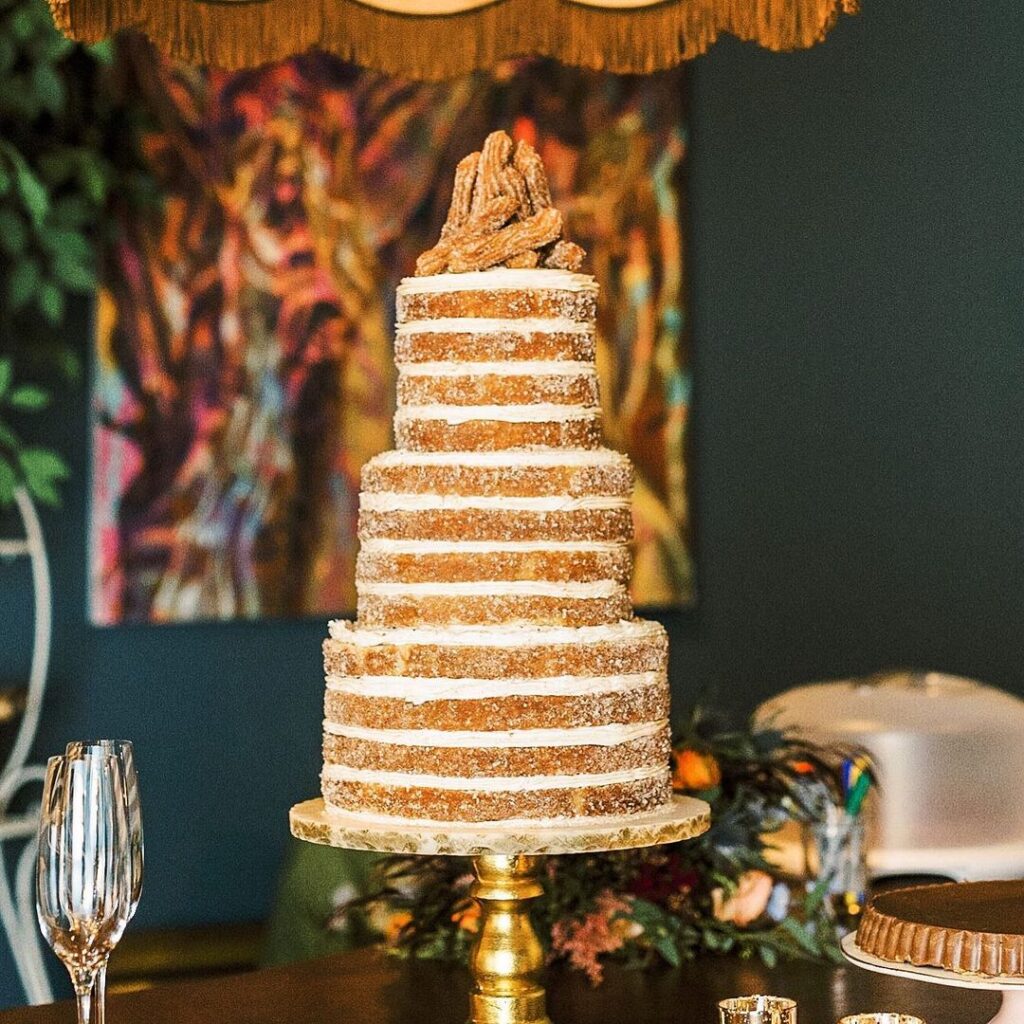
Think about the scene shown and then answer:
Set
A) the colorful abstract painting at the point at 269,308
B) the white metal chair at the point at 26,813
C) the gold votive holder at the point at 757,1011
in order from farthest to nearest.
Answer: the colorful abstract painting at the point at 269,308, the white metal chair at the point at 26,813, the gold votive holder at the point at 757,1011

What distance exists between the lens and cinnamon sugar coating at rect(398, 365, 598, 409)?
1882 mm

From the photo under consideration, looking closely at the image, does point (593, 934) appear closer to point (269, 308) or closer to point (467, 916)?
point (467, 916)

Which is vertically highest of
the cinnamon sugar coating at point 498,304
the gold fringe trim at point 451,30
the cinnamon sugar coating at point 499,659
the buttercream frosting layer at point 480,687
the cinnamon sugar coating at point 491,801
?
the gold fringe trim at point 451,30

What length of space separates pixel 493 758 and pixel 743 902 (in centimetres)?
51

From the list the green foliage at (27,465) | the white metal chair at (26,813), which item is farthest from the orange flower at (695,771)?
the white metal chair at (26,813)

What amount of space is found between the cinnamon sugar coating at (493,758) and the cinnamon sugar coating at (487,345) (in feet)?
1.27

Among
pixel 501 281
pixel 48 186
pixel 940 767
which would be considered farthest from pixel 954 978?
pixel 48 186

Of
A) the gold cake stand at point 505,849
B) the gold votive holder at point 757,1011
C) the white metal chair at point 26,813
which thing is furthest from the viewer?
the white metal chair at point 26,813

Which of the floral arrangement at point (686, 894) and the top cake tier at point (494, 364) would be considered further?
the floral arrangement at point (686, 894)

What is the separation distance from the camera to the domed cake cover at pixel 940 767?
104 inches

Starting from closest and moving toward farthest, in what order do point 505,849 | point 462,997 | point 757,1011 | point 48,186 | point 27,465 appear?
1. point 757,1011
2. point 505,849
3. point 462,997
4. point 27,465
5. point 48,186

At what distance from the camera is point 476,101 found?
4.33 meters

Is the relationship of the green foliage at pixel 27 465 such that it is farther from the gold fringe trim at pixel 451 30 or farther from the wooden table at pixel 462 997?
the wooden table at pixel 462 997

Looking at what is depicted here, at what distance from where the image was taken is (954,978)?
62.4 inches
